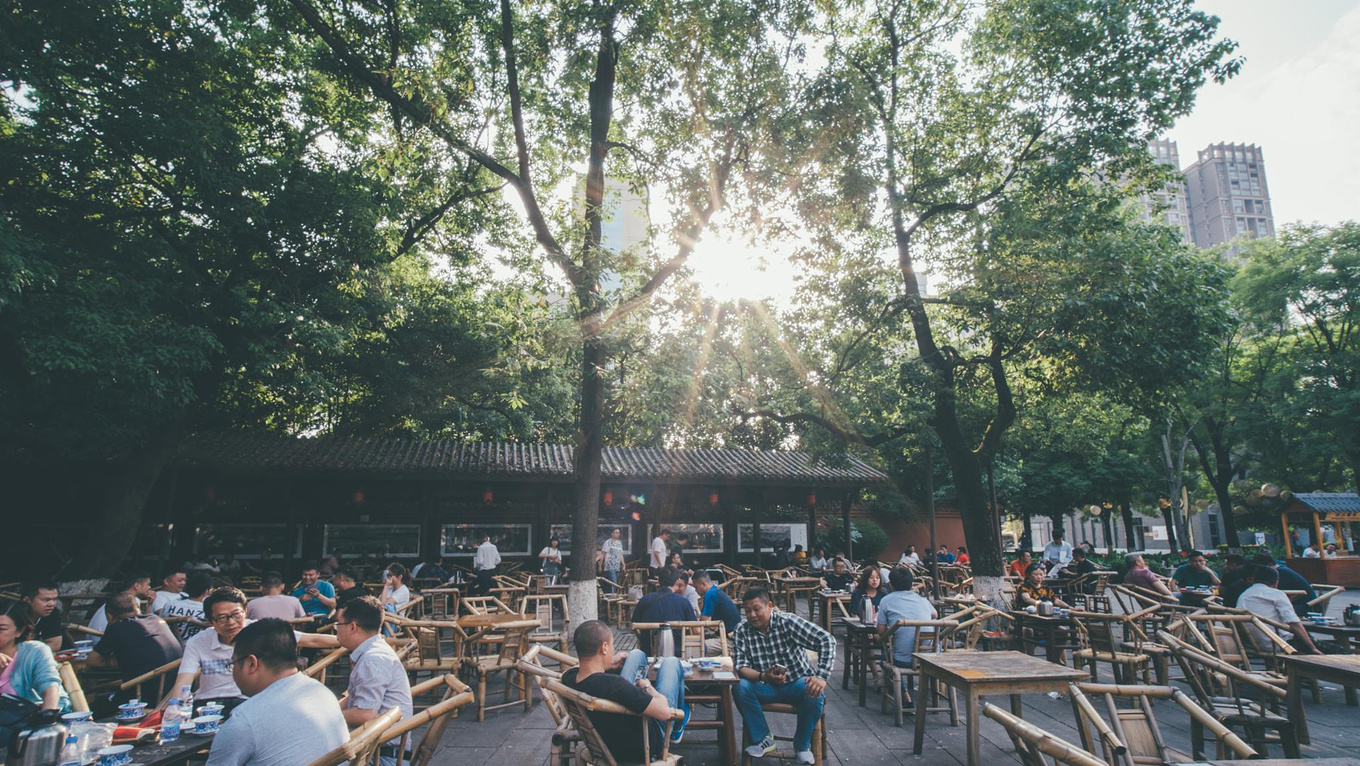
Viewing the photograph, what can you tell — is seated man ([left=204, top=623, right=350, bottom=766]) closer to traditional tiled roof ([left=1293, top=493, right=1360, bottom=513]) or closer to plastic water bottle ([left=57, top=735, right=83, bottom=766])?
plastic water bottle ([left=57, top=735, right=83, bottom=766])

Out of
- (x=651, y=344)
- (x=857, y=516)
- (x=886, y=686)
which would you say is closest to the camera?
(x=886, y=686)

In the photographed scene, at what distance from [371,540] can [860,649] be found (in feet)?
37.1

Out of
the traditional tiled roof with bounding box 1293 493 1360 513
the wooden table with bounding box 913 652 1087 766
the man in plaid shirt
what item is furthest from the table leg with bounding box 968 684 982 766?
the traditional tiled roof with bounding box 1293 493 1360 513

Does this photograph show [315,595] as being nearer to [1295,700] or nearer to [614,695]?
[614,695]

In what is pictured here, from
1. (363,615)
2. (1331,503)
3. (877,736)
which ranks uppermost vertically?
(1331,503)

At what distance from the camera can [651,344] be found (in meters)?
9.24

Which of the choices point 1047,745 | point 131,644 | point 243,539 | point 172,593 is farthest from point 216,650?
point 243,539

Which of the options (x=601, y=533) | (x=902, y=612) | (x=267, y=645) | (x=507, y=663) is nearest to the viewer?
(x=267, y=645)

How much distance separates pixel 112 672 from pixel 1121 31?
13.9 metres

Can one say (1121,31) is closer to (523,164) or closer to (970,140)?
(970,140)

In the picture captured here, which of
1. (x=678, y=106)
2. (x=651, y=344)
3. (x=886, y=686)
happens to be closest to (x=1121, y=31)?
(x=678, y=106)

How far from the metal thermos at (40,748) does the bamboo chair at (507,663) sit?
3.03 m

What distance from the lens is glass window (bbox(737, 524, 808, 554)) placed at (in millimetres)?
16547

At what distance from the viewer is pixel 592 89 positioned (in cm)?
1019
